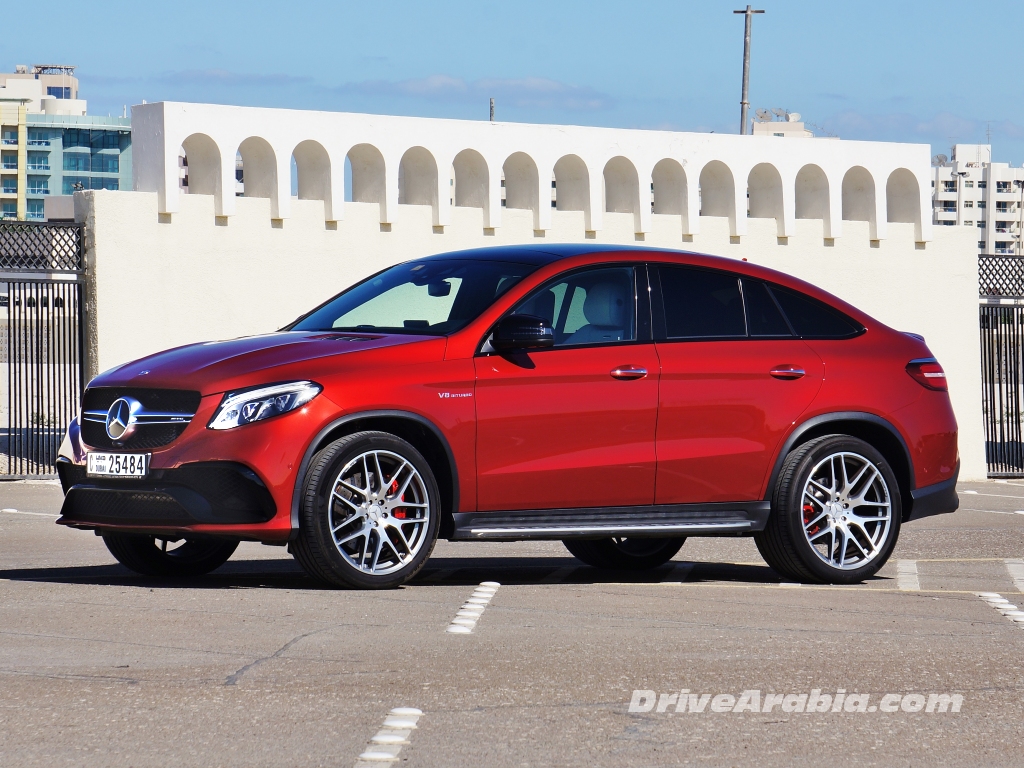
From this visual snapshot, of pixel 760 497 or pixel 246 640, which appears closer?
pixel 246 640

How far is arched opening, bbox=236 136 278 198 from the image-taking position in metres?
18.6

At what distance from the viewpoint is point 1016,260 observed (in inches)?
907

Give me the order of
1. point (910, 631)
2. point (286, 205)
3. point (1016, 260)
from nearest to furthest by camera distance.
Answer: point (910, 631)
point (286, 205)
point (1016, 260)

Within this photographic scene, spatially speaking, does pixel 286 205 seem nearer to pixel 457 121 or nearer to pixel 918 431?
pixel 457 121

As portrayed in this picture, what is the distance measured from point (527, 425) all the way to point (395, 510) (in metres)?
0.75

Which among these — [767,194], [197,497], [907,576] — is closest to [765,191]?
[767,194]

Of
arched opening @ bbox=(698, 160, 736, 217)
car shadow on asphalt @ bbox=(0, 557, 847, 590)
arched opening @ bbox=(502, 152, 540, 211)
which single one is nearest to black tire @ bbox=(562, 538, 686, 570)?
car shadow on asphalt @ bbox=(0, 557, 847, 590)

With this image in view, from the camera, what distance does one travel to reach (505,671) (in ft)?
18.0

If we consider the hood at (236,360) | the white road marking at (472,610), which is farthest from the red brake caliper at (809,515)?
the hood at (236,360)

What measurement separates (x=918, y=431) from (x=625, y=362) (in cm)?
180

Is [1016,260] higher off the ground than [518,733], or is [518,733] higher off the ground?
[1016,260]

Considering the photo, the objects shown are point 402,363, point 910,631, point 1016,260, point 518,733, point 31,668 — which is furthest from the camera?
point 1016,260

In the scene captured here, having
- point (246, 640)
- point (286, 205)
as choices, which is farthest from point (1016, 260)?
point (246, 640)

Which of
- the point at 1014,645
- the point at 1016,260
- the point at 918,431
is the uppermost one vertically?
the point at 1016,260
